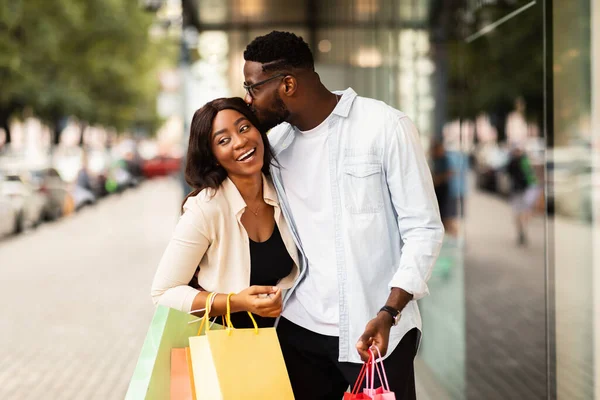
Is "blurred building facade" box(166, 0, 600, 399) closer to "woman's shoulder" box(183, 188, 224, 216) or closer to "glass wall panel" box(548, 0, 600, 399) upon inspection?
"glass wall panel" box(548, 0, 600, 399)

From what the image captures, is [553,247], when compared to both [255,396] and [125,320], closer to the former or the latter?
[255,396]

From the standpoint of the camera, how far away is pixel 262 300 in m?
2.41

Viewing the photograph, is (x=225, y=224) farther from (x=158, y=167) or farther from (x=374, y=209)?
(x=158, y=167)

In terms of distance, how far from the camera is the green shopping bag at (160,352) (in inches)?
90.0

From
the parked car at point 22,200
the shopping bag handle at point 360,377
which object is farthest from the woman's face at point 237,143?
the parked car at point 22,200

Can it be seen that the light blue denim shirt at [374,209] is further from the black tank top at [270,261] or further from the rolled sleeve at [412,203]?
the black tank top at [270,261]

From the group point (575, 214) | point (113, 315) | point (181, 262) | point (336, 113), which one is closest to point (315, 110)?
point (336, 113)

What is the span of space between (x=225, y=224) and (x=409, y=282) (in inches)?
22.6

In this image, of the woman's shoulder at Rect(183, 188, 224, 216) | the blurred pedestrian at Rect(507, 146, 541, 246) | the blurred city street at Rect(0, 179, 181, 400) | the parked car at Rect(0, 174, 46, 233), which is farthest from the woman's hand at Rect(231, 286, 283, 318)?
the parked car at Rect(0, 174, 46, 233)

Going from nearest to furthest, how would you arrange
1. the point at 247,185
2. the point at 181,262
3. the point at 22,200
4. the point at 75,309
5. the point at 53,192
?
the point at 181,262, the point at 247,185, the point at 75,309, the point at 22,200, the point at 53,192

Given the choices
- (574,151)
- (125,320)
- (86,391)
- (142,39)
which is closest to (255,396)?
(574,151)

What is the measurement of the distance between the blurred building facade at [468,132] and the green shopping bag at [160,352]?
228cm

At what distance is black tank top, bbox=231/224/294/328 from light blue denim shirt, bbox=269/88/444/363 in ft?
0.63

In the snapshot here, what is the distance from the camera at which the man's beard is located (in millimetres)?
2623
